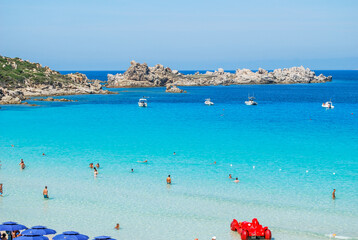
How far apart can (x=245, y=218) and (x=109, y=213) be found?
30.6 feet

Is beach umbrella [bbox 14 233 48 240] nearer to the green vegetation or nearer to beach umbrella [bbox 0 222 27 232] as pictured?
beach umbrella [bbox 0 222 27 232]

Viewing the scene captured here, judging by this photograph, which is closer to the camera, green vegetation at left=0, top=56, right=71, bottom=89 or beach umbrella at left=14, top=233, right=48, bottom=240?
beach umbrella at left=14, top=233, right=48, bottom=240

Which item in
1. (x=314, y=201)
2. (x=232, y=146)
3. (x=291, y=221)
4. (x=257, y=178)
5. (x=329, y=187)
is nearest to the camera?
(x=291, y=221)

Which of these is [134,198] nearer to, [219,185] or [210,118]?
[219,185]

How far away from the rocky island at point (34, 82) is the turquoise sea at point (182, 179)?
6171 centimetres

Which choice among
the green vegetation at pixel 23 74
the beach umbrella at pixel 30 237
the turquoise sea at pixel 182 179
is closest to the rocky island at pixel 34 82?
the green vegetation at pixel 23 74

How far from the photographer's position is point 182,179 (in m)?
37.2

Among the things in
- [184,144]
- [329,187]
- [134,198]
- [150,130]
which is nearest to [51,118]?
[150,130]

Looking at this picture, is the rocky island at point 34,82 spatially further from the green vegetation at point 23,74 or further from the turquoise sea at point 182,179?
the turquoise sea at point 182,179

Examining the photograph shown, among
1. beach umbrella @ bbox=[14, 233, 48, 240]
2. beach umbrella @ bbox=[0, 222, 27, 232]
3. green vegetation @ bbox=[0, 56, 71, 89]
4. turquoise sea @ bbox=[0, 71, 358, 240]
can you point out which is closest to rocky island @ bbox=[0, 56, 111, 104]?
green vegetation @ bbox=[0, 56, 71, 89]

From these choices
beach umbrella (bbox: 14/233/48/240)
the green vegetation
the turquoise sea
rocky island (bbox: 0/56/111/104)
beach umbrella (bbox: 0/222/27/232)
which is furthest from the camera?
the green vegetation

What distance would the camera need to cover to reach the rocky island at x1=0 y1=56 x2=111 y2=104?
128m

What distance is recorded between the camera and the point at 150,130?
66875mm

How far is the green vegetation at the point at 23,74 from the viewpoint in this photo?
5187 inches
